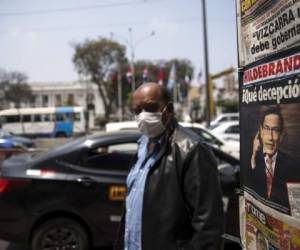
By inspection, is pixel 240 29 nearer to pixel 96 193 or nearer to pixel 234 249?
pixel 96 193

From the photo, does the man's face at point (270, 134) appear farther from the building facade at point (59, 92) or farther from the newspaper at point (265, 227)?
the building facade at point (59, 92)

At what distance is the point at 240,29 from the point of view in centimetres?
221

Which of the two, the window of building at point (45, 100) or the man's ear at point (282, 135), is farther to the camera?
the window of building at point (45, 100)

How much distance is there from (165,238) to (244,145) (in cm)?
70

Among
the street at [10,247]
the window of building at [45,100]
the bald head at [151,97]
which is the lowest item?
the street at [10,247]

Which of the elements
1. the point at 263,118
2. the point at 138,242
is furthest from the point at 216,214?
the point at 263,118

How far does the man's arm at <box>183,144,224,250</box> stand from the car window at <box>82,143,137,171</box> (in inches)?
133

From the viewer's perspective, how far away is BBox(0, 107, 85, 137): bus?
47656 mm

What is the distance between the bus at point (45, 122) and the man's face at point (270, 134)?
45824 mm

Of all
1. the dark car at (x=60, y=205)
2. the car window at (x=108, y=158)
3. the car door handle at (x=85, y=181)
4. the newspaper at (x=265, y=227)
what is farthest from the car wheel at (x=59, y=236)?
the newspaper at (x=265, y=227)

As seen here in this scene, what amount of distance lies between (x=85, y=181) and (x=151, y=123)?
120 inches

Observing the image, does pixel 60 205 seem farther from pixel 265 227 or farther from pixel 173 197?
pixel 265 227

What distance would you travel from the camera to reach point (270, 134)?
73.2 inches

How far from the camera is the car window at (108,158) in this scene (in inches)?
235
